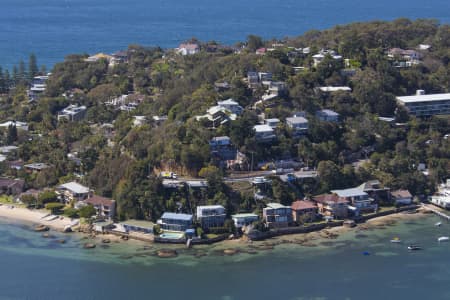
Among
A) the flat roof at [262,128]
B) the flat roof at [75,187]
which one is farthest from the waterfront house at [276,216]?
the flat roof at [75,187]

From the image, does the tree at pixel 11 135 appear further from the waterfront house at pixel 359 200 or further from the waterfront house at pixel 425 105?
the waterfront house at pixel 425 105

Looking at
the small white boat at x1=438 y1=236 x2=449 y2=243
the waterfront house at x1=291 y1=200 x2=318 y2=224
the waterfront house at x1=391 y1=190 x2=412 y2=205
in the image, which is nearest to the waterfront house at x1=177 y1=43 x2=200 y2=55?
the waterfront house at x1=391 y1=190 x2=412 y2=205

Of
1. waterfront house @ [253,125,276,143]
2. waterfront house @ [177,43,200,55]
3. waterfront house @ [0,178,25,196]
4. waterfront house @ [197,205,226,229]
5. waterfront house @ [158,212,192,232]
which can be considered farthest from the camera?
waterfront house @ [177,43,200,55]

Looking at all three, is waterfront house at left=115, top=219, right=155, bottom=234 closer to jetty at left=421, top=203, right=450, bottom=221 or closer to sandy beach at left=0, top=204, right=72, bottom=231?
sandy beach at left=0, top=204, right=72, bottom=231

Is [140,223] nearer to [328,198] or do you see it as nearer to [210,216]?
[210,216]

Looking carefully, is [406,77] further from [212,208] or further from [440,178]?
[212,208]

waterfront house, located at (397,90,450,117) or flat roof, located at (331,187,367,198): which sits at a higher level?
waterfront house, located at (397,90,450,117)
